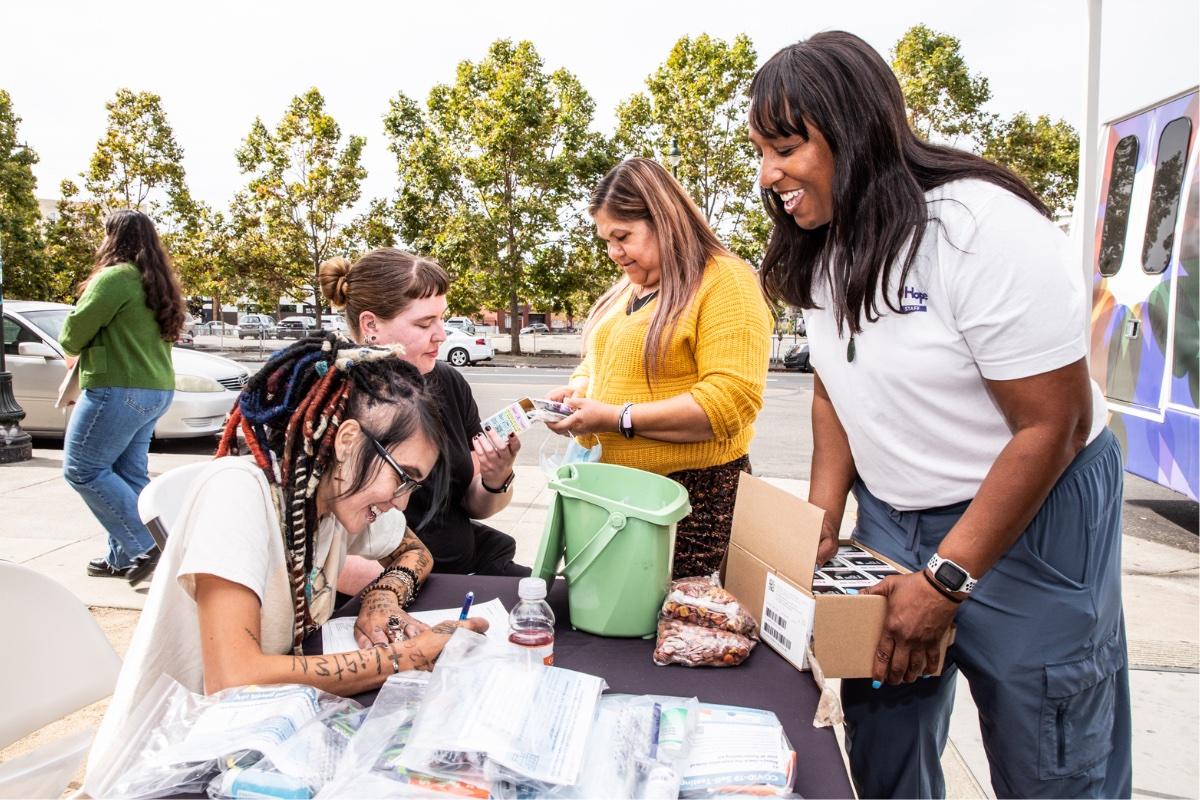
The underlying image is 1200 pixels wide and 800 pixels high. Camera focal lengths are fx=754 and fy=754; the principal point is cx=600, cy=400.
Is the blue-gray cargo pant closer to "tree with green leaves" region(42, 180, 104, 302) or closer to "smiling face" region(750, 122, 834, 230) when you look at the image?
"smiling face" region(750, 122, 834, 230)

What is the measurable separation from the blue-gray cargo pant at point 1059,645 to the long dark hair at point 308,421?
1.19 metres

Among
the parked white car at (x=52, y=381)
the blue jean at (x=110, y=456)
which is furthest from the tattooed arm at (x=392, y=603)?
the parked white car at (x=52, y=381)

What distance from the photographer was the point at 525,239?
904 inches

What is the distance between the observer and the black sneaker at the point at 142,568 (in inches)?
159

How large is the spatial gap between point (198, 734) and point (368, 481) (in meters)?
0.60

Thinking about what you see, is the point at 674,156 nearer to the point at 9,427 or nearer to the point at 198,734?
the point at 9,427

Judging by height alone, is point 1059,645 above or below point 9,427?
above

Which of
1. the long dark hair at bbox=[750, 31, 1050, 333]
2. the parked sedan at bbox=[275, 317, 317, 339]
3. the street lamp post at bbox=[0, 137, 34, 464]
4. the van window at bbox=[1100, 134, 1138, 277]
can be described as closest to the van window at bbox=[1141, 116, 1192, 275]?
the van window at bbox=[1100, 134, 1138, 277]

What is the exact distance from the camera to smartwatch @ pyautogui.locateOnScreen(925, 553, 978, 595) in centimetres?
144

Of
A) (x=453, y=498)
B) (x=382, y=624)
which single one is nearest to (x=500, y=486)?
(x=453, y=498)

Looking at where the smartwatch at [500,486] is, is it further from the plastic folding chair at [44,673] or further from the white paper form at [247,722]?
the white paper form at [247,722]

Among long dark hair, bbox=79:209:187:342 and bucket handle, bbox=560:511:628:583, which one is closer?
bucket handle, bbox=560:511:628:583

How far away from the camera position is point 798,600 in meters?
1.41

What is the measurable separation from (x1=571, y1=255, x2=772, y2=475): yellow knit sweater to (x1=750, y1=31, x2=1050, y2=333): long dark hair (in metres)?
0.62
